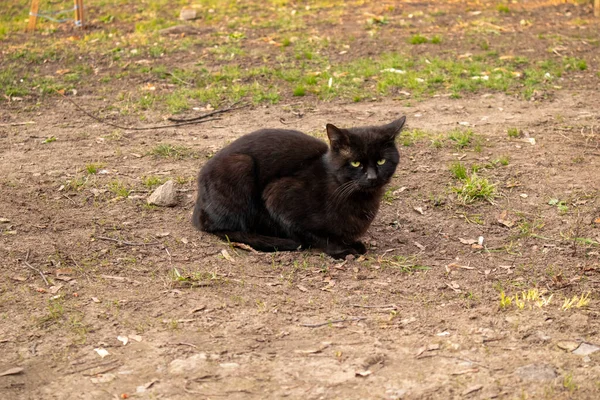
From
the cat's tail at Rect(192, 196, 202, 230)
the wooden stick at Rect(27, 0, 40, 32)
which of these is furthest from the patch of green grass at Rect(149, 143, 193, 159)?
the wooden stick at Rect(27, 0, 40, 32)

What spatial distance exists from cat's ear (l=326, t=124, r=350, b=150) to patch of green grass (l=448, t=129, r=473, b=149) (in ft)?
7.72

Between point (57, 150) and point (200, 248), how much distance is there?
276 cm

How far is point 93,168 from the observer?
718cm

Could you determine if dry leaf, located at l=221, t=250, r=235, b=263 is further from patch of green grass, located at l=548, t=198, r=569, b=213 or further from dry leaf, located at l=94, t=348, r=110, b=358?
patch of green grass, located at l=548, t=198, r=569, b=213

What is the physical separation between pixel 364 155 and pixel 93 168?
2904mm

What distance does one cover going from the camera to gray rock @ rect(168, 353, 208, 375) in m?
4.10

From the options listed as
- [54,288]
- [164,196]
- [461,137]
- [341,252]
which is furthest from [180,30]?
[54,288]

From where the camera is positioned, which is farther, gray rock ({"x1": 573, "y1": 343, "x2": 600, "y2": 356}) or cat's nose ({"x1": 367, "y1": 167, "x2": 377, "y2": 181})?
cat's nose ({"x1": 367, "y1": 167, "x2": 377, "y2": 181})

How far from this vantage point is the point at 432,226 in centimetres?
627

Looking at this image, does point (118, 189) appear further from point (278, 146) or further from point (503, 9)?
point (503, 9)

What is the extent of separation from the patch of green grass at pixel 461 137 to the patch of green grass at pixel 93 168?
11.3ft

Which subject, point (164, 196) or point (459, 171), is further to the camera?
point (459, 171)

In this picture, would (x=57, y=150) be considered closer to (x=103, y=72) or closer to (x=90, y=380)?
(x=103, y=72)

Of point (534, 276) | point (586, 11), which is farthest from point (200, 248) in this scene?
point (586, 11)
